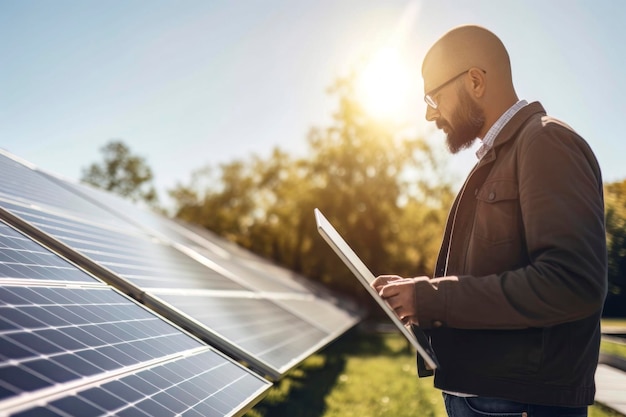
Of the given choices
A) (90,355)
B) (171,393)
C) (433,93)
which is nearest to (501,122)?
(433,93)

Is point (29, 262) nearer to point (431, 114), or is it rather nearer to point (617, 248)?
point (431, 114)

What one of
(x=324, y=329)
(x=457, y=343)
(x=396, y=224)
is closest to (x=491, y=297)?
(x=457, y=343)

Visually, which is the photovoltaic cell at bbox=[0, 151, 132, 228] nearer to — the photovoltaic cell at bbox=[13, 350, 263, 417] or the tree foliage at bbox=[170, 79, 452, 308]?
the photovoltaic cell at bbox=[13, 350, 263, 417]

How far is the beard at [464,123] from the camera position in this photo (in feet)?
8.21

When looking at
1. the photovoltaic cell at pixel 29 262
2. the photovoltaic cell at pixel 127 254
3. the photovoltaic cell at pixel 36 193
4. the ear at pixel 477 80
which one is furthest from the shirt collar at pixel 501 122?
the photovoltaic cell at pixel 36 193

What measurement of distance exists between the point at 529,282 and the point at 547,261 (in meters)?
0.10

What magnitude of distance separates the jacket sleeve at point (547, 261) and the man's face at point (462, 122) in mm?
354

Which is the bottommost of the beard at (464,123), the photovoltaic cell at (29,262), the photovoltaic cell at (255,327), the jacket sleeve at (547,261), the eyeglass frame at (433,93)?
the photovoltaic cell at (255,327)

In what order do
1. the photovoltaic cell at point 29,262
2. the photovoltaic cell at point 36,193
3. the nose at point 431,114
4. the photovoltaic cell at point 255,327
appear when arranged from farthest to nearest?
the photovoltaic cell at point 36,193
the photovoltaic cell at point 255,327
the photovoltaic cell at point 29,262
the nose at point 431,114

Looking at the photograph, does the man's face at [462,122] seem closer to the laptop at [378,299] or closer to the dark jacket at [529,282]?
the dark jacket at [529,282]

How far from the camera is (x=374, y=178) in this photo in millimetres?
34500

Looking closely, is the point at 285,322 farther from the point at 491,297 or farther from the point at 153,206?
the point at 153,206

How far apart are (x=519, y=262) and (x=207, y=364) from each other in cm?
240

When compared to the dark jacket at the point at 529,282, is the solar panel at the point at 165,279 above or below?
below
